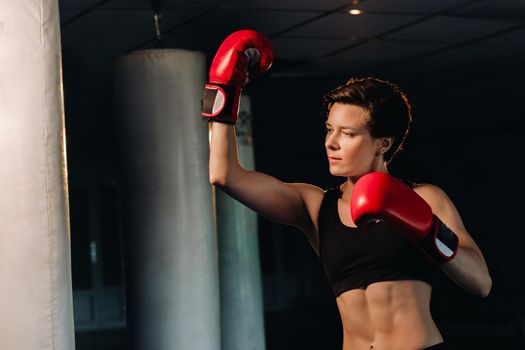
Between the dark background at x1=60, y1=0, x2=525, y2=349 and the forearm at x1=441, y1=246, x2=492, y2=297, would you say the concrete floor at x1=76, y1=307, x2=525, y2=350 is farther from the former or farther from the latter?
the forearm at x1=441, y1=246, x2=492, y2=297

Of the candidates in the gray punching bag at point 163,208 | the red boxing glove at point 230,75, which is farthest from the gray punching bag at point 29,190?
the gray punching bag at point 163,208

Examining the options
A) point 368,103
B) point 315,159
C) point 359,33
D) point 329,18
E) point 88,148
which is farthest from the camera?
point 315,159

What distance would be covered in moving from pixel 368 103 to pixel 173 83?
2555 mm

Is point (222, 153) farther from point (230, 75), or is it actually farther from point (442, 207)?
point (442, 207)

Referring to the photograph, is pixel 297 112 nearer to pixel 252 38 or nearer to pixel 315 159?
pixel 315 159

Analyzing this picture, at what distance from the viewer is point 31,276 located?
8.04 feet

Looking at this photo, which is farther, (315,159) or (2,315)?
(315,159)

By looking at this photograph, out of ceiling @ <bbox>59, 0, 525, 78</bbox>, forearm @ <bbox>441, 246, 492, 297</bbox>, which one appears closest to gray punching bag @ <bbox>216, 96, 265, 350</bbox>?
ceiling @ <bbox>59, 0, 525, 78</bbox>

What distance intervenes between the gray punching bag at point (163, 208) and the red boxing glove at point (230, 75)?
229cm

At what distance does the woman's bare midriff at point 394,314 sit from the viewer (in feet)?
6.42

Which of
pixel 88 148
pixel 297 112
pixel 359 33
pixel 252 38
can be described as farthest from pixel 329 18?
pixel 88 148

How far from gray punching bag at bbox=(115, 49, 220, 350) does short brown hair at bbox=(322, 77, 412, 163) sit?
94.3 inches

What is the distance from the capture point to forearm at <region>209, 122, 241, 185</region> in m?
1.97

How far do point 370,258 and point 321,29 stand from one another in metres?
3.51
